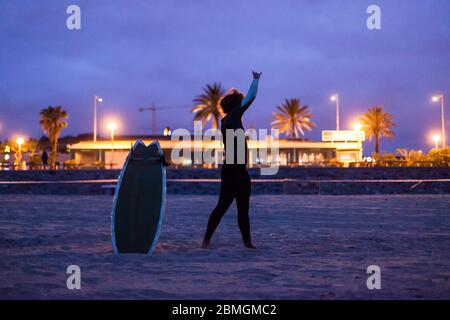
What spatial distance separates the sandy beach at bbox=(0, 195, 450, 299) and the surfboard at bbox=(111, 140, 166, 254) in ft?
0.77

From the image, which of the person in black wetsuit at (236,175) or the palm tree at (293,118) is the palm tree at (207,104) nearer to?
the palm tree at (293,118)

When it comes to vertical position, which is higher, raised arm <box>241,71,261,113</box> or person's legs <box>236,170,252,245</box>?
raised arm <box>241,71,261,113</box>

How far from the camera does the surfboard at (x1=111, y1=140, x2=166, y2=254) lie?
5809mm

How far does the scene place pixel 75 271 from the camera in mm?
4672

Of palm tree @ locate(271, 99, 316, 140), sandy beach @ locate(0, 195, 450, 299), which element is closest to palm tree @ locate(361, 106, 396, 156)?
palm tree @ locate(271, 99, 316, 140)

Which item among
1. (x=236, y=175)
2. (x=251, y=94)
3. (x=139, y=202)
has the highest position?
(x=251, y=94)

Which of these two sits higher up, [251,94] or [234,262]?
[251,94]

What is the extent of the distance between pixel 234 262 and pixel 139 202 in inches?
60.9

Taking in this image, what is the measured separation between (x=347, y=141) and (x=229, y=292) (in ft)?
188

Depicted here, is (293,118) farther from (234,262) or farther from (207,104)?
(234,262)

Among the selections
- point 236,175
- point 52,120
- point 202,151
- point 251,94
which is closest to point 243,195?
point 236,175

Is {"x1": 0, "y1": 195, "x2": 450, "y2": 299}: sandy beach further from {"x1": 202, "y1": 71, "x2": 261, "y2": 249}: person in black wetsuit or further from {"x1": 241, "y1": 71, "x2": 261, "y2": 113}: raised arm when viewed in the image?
{"x1": 241, "y1": 71, "x2": 261, "y2": 113}: raised arm

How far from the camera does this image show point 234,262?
519 centimetres

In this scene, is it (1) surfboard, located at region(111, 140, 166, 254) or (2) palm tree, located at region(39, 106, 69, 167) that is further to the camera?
(2) palm tree, located at region(39, 106, 69, 167)
